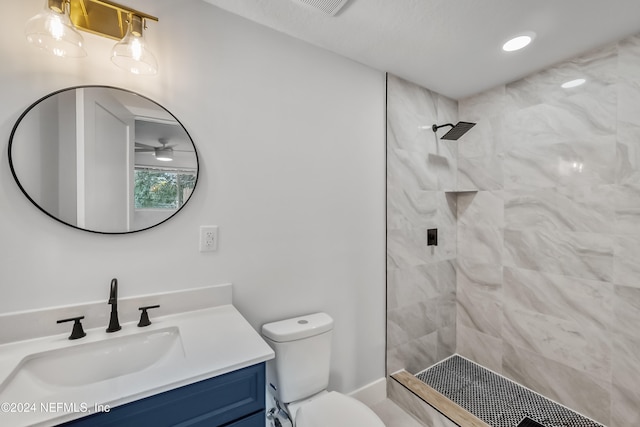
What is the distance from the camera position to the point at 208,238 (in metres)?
1.37

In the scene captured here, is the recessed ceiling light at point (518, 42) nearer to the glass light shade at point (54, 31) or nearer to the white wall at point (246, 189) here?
the white wall at point (246, 189)

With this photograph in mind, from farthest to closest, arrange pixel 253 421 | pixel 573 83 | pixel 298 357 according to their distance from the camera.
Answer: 1. pixel 573 83
2. pixel 298 357
3. pixel 253 421

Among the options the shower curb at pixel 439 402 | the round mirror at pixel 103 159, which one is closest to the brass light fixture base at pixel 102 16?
the round mirror at pixel 103 159

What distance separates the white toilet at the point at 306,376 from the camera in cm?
129

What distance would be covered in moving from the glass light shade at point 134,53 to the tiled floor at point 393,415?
236 centimetres

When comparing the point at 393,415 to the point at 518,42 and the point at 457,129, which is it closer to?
the point at 457,129

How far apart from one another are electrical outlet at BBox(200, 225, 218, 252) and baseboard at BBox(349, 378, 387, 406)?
1.38 metres

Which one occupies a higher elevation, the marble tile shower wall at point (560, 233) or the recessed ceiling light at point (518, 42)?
the recessed ceiling light at point (518, 42)

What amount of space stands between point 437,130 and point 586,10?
3.39 ft

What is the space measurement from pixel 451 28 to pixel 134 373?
2100 millimetres

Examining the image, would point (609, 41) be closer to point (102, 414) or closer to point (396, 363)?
point (396, 363)

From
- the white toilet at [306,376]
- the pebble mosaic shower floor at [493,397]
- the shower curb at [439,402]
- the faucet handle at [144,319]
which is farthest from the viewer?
the pebble mosaic shower floor at [493,397]

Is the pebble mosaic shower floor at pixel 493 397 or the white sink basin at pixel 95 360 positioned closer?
the white sink basin at pixel 95 360

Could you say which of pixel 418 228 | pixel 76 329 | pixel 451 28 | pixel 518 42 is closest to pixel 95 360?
pixel 76 329
